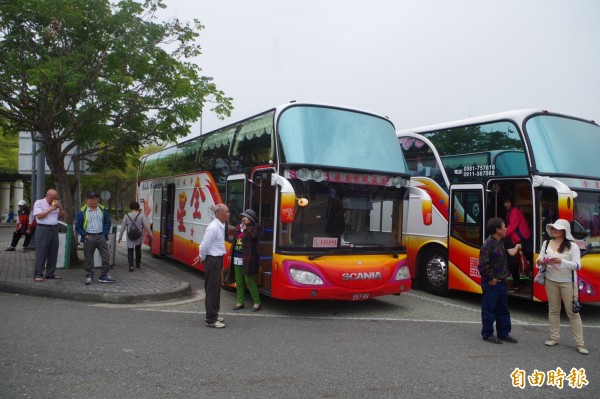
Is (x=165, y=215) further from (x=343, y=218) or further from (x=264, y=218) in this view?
(x=343, y=218)

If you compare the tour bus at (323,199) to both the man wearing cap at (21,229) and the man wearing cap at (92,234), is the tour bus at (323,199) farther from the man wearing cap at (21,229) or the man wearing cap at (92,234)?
the man wearing cap at (21,229)

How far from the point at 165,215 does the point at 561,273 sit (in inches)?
426

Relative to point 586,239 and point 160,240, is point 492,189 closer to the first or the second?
point 586,239

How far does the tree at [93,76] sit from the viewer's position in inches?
406

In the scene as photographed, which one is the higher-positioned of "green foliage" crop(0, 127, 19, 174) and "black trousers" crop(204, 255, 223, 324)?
"green foliage" crop(0, 127, 19, 174)

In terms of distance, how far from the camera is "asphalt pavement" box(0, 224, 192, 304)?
8.66m

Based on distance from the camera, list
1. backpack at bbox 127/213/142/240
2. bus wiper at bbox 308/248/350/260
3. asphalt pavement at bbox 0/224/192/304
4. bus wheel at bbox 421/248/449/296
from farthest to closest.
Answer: backpack at bbox 127/213/142/240 → bus wheel at bbox 421/248/449/296 → asphalt pavement at bbox 0/224/192/304 → bus wiper at bbox 308/248/350/260

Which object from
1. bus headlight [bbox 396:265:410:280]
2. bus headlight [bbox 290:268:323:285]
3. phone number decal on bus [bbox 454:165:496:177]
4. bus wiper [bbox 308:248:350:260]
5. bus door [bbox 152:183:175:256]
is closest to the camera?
bus headlight [bbox 290:268:323:285]

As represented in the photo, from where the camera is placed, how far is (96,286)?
30.7 feet

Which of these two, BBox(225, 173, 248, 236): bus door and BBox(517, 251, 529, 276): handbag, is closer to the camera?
BBox(517, 251, 529, 276): handbag

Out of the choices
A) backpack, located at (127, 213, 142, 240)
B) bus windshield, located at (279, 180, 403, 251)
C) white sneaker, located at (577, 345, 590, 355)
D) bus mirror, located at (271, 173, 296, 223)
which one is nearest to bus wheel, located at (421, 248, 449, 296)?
bus windshield, located at (279, 180, 403, 251)

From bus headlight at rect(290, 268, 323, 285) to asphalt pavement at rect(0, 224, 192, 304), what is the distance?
109 inches

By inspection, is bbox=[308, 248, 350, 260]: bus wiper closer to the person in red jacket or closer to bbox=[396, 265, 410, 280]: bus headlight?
bbox=[396, 265, 410, 280]: bus headlight

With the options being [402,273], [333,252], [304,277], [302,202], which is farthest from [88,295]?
[402,273]
